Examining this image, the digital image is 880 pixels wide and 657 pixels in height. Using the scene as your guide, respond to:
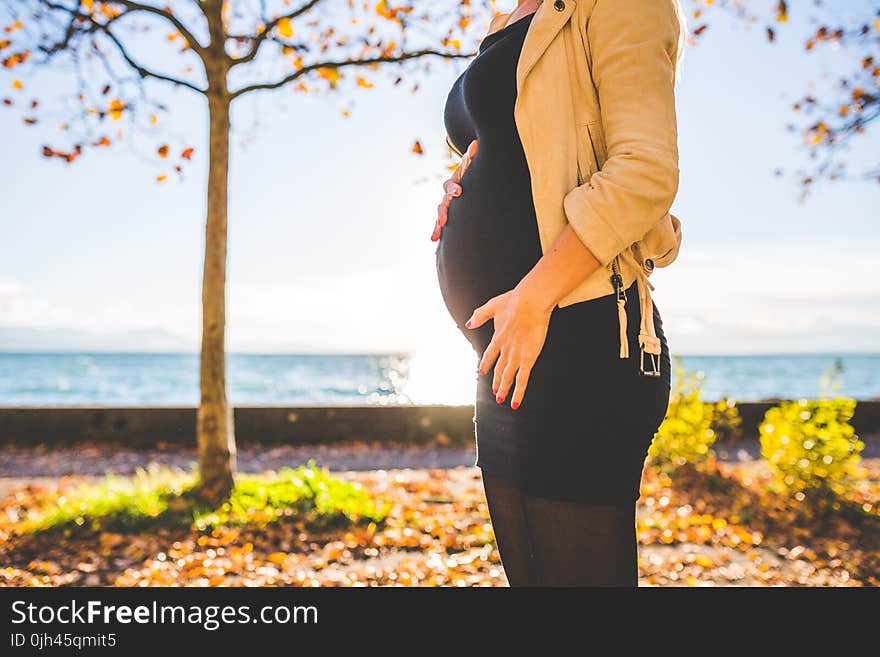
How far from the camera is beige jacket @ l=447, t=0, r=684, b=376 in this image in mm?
1148

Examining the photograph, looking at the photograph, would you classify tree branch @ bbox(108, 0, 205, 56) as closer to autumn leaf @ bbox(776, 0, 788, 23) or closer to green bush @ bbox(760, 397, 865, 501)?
autumn leaf @ bbox(776, 0, 788, 23)

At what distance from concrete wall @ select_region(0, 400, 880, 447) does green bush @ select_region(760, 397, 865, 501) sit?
4272 millimetres

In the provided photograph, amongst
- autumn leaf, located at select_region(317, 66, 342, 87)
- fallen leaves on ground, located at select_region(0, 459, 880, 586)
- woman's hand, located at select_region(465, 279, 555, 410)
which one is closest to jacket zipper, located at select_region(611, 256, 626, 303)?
woman's hand, located at select_region(465, 279, 555, 410)

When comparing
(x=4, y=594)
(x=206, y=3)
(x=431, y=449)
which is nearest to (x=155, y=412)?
(x=431, y=449)

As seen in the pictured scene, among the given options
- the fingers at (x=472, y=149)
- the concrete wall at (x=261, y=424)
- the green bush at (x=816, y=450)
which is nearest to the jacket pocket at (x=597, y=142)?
the fingers at (x=472, y=149)

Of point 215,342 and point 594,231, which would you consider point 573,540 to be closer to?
point 594,231

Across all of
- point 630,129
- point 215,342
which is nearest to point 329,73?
point 215,342

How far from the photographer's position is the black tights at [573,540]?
121cm

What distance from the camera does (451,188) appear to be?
1536 millimetres

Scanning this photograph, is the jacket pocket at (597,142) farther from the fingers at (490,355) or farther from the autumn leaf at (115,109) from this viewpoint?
the autumn leaf at (115,109)

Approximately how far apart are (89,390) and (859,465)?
1838 inches

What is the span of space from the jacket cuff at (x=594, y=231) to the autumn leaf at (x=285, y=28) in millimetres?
6008

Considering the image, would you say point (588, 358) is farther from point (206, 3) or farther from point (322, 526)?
point (206, 3)

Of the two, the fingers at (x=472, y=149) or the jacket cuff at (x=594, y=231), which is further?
the fingers at (x=472, y=149)
